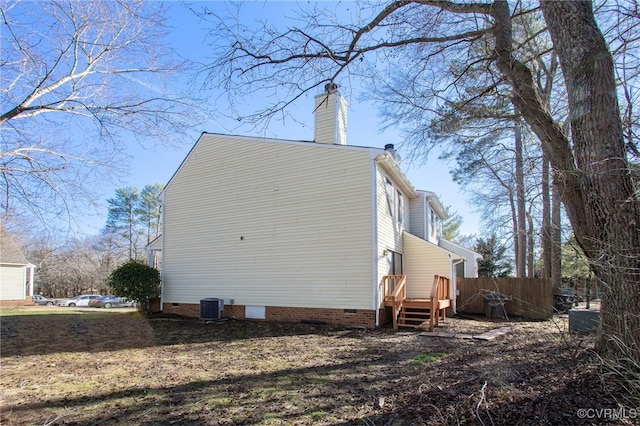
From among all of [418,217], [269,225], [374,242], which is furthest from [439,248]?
[269,225]

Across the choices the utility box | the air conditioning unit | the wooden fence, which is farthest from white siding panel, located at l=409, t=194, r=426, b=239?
the air conditioning unit

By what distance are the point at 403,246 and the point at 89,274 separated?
39977 mm

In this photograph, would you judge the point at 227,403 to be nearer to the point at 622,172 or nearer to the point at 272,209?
the point at 622,172

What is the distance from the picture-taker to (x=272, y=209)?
1223 cm

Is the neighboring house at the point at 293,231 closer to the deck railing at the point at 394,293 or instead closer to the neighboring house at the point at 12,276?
the deck railing at the point at 394,293

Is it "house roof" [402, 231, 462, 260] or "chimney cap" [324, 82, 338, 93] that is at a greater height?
"chimney cap" [324, 82, 338, 93]

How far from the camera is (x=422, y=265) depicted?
45.8ft

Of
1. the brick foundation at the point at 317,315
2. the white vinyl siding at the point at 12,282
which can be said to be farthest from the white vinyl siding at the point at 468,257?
the white vinyl siding at the point at 12,282

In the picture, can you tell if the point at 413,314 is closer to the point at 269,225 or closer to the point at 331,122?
the point at 269,225

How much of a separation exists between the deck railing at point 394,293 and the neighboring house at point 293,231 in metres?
0.27

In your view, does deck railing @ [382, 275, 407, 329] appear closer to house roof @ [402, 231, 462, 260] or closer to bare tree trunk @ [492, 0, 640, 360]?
house roof @ [402, 231, 462, 260]

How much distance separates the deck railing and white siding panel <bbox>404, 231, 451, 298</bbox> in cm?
225

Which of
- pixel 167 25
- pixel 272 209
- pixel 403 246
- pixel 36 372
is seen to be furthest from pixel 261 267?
pixel 167 25

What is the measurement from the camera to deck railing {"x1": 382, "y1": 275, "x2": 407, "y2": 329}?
35.4ft
